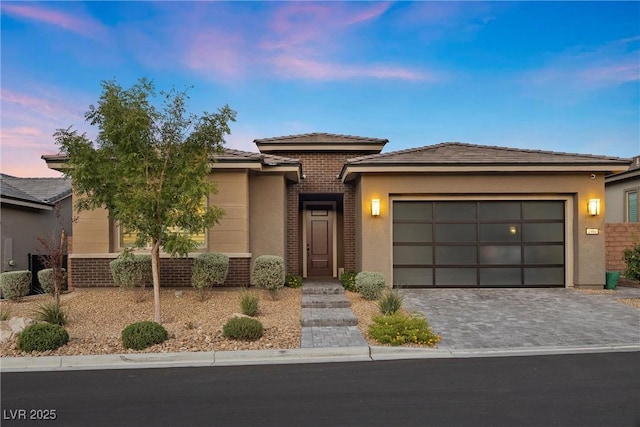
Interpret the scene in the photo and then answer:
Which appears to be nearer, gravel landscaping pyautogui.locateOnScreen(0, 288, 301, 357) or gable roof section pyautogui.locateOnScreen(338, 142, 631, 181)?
gravel landscaping pyautogui.locateOnScreen(0, 288, 301, 357)

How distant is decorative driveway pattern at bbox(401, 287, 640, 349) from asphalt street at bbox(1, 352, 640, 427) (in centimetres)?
89

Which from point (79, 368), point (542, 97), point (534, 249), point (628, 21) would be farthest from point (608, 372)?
point (542, 97)

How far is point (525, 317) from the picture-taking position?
845cm

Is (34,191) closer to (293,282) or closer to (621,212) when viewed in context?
(293,282)

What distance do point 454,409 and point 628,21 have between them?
44.4ft

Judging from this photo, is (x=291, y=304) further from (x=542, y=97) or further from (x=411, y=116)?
(x=542, y=97)

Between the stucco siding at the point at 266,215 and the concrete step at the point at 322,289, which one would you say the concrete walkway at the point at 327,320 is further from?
the stucco siding at the point at 266,215

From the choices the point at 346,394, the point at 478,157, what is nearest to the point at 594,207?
the point at 478,157

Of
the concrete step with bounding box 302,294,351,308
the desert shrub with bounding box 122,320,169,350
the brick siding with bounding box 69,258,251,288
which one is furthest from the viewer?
the brick siding with bounding box 69,258,251,288

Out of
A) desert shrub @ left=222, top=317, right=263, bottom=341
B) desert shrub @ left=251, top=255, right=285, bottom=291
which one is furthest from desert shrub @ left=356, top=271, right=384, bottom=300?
desert shrub @ left=222, top=317, right=263, bottom=341

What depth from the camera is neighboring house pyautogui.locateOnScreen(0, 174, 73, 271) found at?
43.0ft

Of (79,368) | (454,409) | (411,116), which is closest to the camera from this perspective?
(454,409)

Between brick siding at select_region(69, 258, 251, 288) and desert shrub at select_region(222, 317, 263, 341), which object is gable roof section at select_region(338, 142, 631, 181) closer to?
brick siding at select_region(69, 258, 251, 288)

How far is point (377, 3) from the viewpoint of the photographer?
10.7 m
